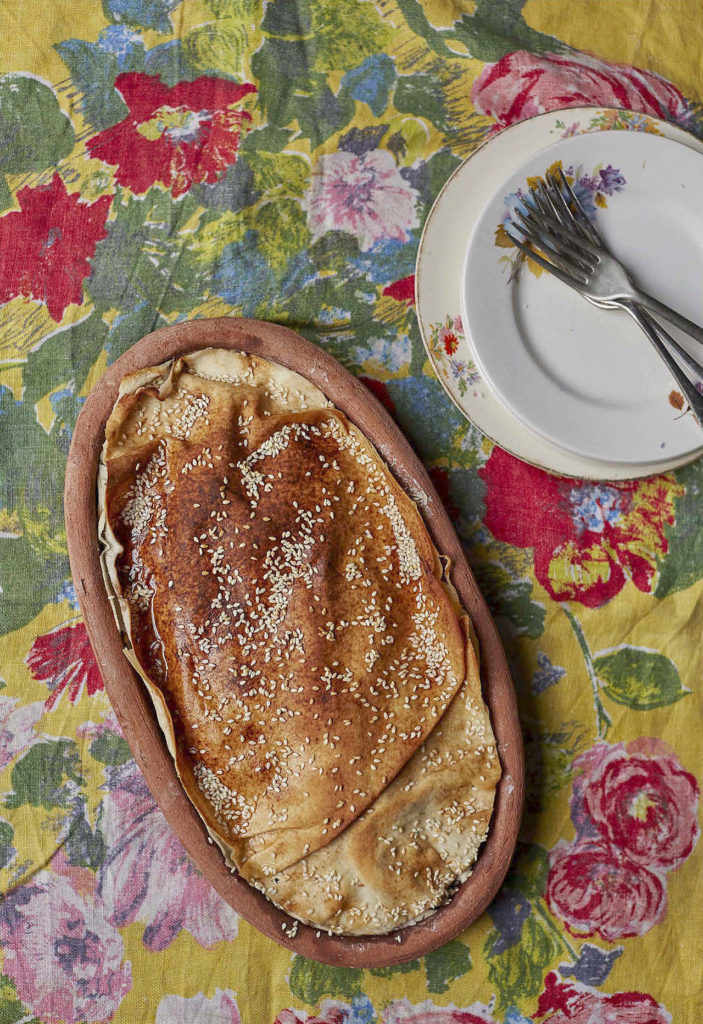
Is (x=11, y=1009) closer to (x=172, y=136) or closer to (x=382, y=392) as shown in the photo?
(x=382, y=392)

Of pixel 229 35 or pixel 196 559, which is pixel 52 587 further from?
pixel 229 35

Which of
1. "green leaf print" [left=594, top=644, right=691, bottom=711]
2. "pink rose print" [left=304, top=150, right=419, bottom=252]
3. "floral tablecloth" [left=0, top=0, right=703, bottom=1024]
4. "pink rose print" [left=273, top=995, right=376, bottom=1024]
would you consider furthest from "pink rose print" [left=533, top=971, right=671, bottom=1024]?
"pink rose print" [left=304, top=150, right=419, bottom=252]

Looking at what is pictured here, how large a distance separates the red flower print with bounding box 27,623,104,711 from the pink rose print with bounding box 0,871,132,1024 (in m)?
0.26

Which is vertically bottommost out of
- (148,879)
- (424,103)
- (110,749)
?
(148,879)

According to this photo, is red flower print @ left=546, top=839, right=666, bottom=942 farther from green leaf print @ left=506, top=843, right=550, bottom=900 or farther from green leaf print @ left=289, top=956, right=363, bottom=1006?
green leaf print @ left=289, top=956, right=363, bottom=1006

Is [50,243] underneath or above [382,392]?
above

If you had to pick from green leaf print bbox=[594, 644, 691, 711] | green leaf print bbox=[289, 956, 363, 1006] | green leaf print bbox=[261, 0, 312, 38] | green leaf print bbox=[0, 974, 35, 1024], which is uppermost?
green leaf print bbox=[261, 0, 312, 38]

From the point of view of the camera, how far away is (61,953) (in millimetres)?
1124

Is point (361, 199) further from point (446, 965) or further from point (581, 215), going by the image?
point (446, 965)

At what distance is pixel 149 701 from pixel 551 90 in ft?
3.46

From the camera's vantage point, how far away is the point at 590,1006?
1.13 m

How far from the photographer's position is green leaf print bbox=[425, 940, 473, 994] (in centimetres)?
113

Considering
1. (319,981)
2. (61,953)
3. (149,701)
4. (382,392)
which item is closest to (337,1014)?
(319,981)

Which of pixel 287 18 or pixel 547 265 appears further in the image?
pixel 287 18
